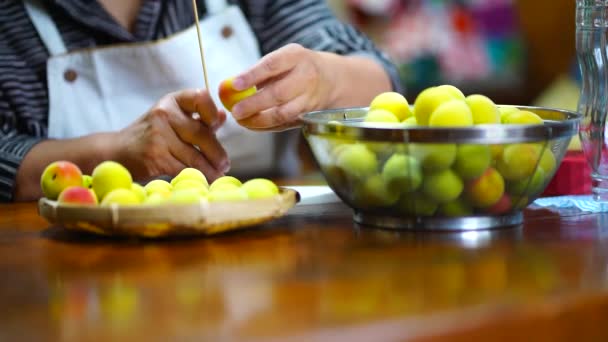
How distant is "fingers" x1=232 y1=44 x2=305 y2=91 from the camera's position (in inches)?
39.6

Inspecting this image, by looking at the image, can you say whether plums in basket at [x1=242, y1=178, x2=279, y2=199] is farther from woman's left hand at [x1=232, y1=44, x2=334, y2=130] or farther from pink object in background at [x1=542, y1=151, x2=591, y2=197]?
pink object in background at [x1=542, y1=151, x2=591, y2=197]

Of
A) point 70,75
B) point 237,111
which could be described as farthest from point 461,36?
point 237,111

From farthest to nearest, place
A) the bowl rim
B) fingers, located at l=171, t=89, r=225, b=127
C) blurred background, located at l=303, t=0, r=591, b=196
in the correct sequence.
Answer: blurred background, located at l=303, t=0, r=591, b=196
fingers, located at l=171, t=89, r=225, b=127
the bowl rim

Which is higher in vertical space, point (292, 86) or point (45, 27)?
point (45, 27)

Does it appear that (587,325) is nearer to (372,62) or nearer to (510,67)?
(372,62)

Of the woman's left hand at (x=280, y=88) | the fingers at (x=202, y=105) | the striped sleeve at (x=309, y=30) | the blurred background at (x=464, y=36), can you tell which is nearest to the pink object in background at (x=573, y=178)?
the woman's left hand at (x=280, y=88)

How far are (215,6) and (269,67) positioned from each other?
0.55m

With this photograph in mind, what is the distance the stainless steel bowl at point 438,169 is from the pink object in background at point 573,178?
0.59ft

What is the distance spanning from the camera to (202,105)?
43.8 inches

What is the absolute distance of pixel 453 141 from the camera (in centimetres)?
74

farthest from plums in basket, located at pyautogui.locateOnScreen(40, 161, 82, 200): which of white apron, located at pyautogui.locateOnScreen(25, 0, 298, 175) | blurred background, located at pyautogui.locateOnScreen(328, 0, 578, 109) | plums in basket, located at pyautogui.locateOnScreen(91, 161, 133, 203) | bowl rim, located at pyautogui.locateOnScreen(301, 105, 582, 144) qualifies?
blurred background, located at pyautogui.locateOnScreen(328, 0, 578, 109)

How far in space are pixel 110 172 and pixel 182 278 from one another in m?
0.19

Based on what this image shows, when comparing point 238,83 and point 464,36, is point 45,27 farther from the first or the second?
point 464,36

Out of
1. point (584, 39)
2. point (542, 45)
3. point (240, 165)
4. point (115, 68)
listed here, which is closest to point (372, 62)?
point (240, 165)
